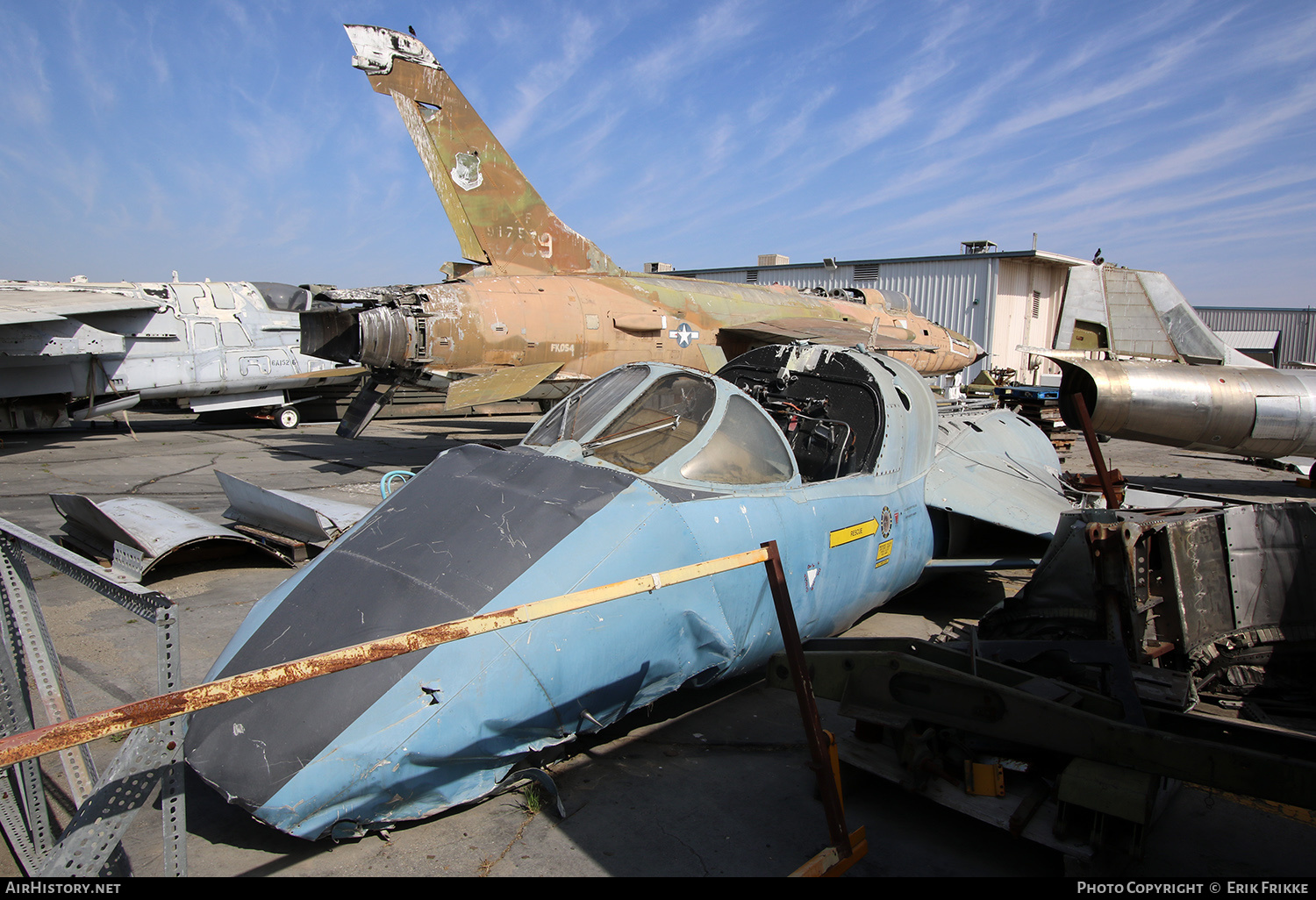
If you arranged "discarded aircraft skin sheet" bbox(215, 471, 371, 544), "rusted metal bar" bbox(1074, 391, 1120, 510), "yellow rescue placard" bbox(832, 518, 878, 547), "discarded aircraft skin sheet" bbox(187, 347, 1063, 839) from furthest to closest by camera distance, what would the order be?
"discarded aircraft skin sheet" bbox(215, 471, 371, 544) < "rusted metal bar" bbox(1074, 391, 1120, 510) < "yellow rescue placard" bbox(832, 518, 878, 547) < "discarded aircraft skin sheet" bbox(187, 347, 1063, 839)

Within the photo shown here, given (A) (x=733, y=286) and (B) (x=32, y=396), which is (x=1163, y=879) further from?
(B) (x=32, y=396)

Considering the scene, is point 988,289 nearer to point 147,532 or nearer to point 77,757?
point 147,532

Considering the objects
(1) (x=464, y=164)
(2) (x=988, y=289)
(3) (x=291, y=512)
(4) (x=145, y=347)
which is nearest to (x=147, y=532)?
(3) (x=291, y=512)

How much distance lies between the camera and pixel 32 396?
15.0m

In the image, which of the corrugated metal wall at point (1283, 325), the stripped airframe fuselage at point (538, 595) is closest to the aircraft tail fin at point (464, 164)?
the stripped airframe fuselage at point (538, 595)

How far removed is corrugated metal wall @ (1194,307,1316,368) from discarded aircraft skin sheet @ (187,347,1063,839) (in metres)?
41.2

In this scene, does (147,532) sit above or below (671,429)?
below

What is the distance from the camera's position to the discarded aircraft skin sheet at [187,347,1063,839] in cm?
271

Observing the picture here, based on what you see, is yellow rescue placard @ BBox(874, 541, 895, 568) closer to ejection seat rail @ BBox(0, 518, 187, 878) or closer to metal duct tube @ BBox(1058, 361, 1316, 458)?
ejection seat rail @ BBox(0, 518, 187, 878)

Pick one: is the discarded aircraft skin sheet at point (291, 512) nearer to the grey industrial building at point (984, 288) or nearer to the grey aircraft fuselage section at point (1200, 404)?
the grey aircraft fuselage section at point (1200, 404)

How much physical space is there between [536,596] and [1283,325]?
4803cm

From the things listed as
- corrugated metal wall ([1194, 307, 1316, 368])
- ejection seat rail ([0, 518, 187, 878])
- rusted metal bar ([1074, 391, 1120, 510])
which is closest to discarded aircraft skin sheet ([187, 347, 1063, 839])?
ejection seat rail ([0, 518, 187, 878])

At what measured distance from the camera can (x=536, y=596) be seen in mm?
3029

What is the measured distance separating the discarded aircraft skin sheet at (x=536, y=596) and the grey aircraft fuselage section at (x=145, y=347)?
41.1 feet
